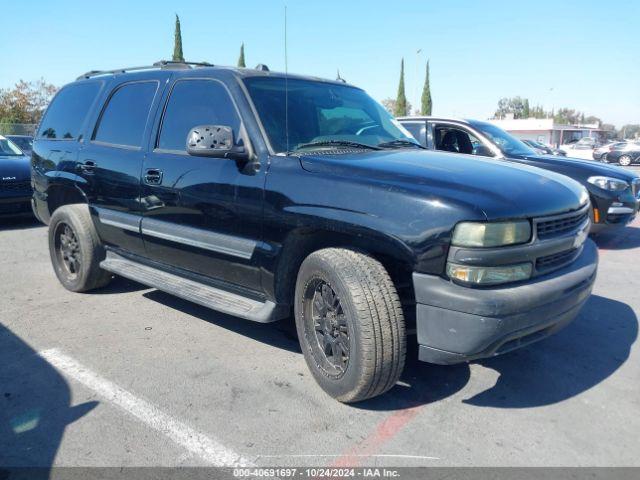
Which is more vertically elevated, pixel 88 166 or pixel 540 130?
pixel 540 130

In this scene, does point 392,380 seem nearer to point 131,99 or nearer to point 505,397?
point 505,397

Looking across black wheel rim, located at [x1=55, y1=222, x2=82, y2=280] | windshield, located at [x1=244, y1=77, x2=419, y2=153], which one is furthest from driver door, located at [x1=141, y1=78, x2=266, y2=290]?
black wheel rim, located at [x1=55, y1=222, x2=82, y2=280]

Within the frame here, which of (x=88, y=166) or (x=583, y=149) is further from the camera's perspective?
(x=583, y=149)

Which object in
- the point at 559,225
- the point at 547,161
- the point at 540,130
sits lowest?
the point at 559,225

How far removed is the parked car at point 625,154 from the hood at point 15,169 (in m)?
28.5

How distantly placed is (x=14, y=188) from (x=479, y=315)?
8.19 meters

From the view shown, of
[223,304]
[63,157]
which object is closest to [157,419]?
[223,304]

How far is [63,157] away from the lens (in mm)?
5000

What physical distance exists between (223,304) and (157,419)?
886 millimetres

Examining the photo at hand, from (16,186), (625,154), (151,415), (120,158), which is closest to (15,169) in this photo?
(16,186)

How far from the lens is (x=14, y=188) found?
8.40m

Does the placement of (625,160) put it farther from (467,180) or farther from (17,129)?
(17,129)

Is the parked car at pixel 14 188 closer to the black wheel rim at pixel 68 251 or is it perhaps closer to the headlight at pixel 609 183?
the black wheel rim at pixel 68 251

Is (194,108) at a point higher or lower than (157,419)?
higher
